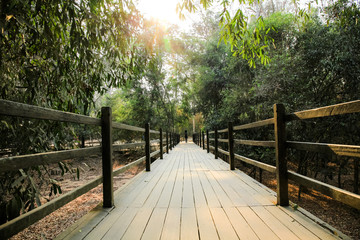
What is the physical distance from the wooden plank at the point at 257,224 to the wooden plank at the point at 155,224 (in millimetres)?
754

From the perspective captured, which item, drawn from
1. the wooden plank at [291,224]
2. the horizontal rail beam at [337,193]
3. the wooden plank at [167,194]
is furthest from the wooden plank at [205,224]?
the horizontal rail beam at [337,193]

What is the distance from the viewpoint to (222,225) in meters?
1.73

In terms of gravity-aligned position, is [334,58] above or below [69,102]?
above

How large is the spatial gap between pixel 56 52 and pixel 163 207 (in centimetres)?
207

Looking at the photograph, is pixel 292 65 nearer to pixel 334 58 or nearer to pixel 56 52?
pixel 334 58

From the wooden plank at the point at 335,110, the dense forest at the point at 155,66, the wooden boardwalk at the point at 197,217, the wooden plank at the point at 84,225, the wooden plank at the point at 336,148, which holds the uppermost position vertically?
the dense forest at the point at 155,66

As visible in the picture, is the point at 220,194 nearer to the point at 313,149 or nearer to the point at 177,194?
the point at 177,194

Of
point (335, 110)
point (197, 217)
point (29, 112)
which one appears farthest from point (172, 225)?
point (335, 110)

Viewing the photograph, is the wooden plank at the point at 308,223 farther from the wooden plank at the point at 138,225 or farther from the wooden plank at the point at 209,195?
the wooden plank at the point at 138,225

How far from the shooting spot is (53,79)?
243 centimetres

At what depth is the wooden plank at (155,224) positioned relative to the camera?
1.57m

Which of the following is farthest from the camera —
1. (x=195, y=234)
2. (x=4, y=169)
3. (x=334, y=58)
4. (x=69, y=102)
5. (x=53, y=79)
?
(x=334, y=58)

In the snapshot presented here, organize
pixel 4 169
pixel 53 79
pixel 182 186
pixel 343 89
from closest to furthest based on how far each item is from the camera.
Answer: pixel 4 169 → pixel 53 79 → pixel 182 186 → pixel 343 89

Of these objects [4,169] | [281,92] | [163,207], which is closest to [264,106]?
[281,92]
